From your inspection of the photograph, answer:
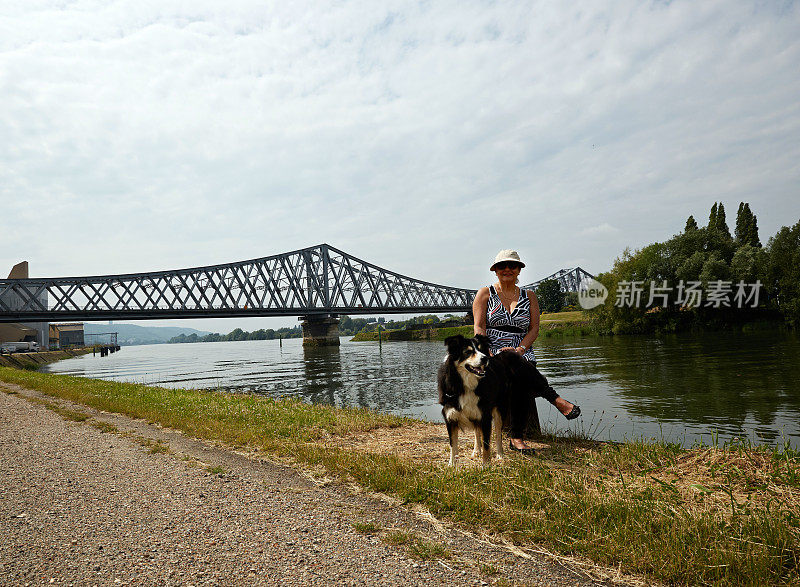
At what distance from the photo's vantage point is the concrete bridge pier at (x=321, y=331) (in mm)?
94250

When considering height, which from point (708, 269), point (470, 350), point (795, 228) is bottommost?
point (470, 350)

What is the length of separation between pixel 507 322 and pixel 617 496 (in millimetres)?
2313

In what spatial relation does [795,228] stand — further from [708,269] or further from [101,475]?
[101,475]

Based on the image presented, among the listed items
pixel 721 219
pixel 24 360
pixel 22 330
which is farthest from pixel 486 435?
pixel 22 330

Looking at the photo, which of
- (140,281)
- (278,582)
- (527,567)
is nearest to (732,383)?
(527,567)

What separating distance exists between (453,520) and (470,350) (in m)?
1.60

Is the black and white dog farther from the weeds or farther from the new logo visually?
the new logo

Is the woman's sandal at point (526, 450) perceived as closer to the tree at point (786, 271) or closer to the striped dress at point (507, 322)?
the striped dress at point (507, 322)

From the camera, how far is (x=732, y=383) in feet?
56.9

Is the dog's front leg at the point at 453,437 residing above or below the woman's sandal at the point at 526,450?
above

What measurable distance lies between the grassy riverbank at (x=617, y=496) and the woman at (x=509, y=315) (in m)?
1.08

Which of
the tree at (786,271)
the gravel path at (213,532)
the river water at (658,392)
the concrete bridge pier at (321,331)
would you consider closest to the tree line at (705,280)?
the tree at (786,271)

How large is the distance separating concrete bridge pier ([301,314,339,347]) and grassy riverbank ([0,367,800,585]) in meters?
87.7

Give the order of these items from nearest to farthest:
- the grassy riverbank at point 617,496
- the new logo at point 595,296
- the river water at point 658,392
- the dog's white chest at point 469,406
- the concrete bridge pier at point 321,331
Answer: the grassy riverbank at point 617,496 < the dog's white chest at point 469,406 < the river water at point 658,392 < the new logo at point 595,296 < the concrete bridge pier at point 321,331
